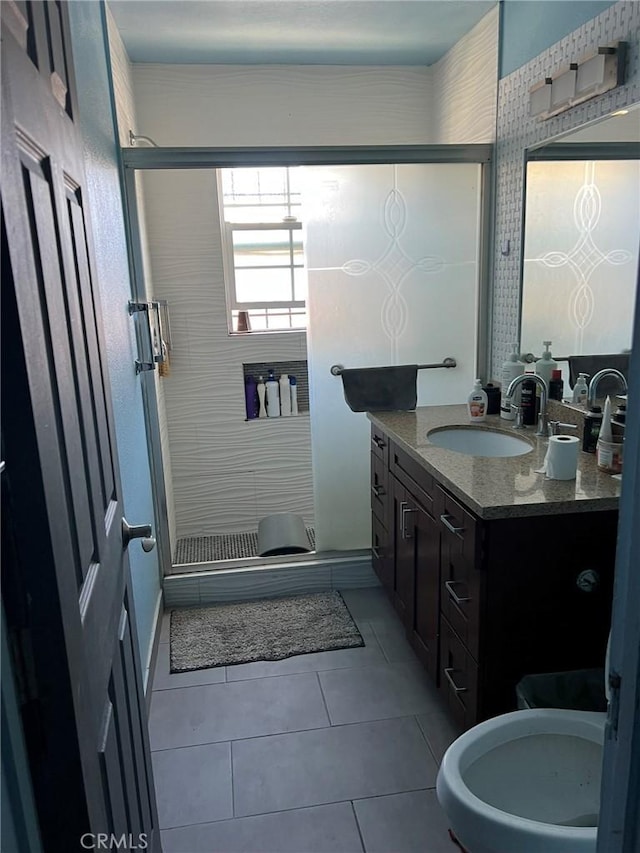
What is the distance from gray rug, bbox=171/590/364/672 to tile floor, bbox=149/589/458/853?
0.06m

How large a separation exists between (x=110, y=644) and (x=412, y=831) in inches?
46.2

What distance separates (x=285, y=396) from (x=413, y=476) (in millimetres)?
1837

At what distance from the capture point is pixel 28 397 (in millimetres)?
636

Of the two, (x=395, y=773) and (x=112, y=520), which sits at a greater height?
(x=112, y=520)

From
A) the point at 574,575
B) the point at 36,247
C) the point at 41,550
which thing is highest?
the point at 36,247

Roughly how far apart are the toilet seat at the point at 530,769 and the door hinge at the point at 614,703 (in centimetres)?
60

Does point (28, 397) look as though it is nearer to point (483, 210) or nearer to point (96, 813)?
point (96, 813)

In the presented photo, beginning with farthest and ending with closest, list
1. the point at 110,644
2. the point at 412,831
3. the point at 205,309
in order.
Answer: the point at 205,309
the point at 412,831
the point at 110,644

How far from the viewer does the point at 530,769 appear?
1.43m

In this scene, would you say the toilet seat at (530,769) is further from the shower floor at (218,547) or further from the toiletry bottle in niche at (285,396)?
the toiletry bottle in niche at (285,396)

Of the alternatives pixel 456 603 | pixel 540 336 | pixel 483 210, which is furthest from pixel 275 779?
pixel 483 210

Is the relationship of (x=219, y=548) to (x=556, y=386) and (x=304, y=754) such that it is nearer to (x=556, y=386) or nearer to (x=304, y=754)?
(x=304, y=754)

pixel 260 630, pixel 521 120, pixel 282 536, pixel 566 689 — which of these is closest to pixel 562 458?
pixel 566 689

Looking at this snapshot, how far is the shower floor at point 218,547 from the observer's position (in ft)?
12.0
